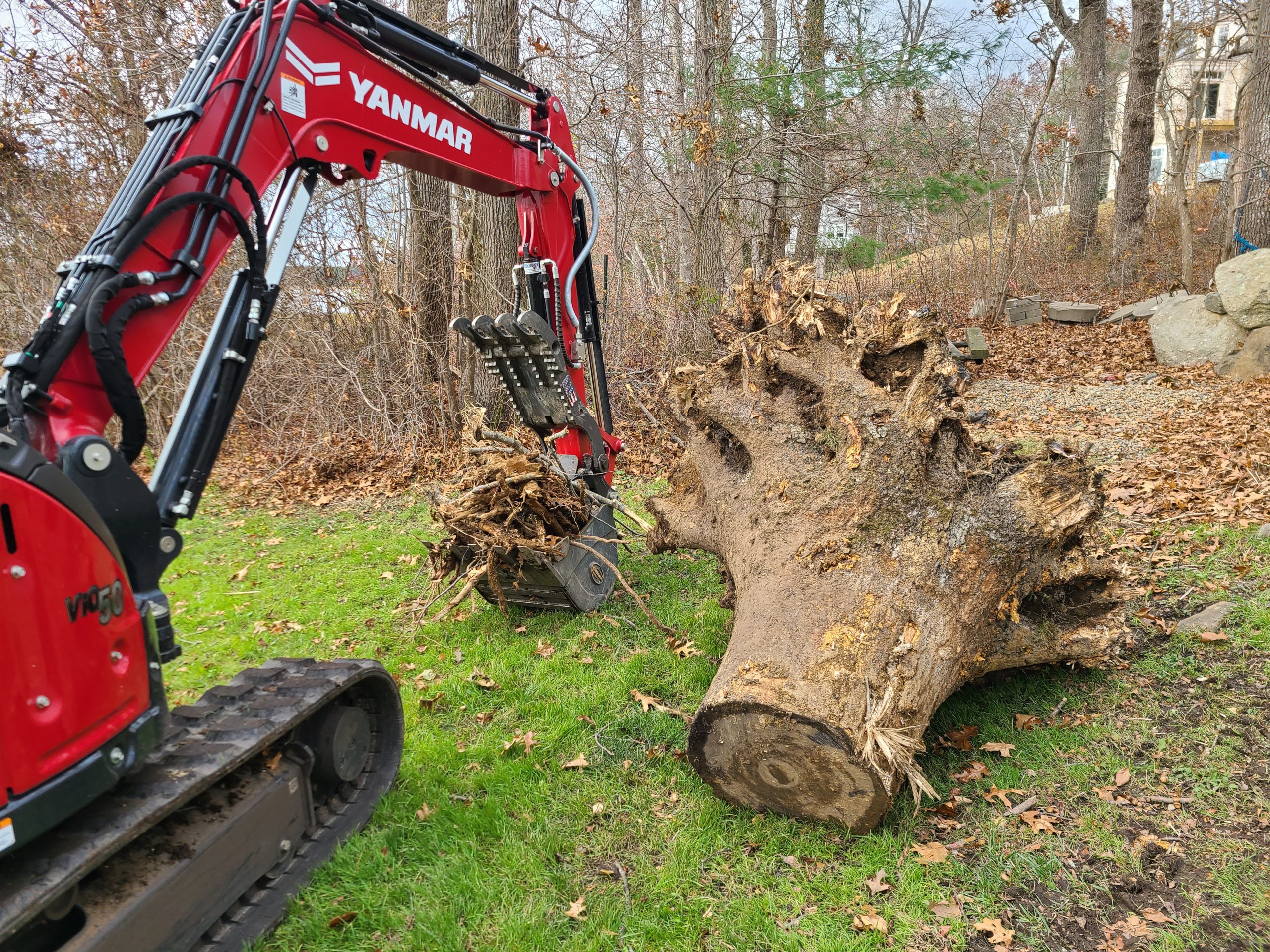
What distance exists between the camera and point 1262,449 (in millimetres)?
6426

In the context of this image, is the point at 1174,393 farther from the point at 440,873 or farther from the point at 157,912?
the point at 157,912

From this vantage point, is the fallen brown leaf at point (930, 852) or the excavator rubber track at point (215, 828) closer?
the excavator rubber track at point (215, 828)

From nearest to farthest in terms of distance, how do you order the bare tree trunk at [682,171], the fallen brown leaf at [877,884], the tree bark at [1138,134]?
1. the fallen brown leaf at [877,884]
2. the bare tree trunk at [682,171]
3. the tree bark at [1138,134]

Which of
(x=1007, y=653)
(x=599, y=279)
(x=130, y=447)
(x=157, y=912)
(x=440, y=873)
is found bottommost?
(x=440, y=873)

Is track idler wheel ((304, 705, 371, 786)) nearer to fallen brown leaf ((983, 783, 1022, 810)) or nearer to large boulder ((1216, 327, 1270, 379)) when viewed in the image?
fallen brown leaf ((983, 783, 1022, 810))

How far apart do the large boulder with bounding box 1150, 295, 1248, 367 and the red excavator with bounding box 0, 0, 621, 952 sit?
986 centimetres

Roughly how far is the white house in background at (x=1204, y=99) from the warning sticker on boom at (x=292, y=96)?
584 inches

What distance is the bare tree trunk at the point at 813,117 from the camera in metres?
9.98

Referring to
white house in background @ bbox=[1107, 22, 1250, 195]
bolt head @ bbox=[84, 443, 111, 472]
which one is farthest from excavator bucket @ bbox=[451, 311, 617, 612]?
white house in background @ bbox=[1107, 22, 1250, 195]

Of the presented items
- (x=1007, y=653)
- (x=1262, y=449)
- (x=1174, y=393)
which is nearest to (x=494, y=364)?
(x=1007, y=653)

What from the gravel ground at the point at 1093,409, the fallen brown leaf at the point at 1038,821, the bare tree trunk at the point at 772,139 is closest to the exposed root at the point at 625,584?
the fallen brown leaf at the point at 1038,821

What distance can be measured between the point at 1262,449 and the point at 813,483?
4981 millimetres

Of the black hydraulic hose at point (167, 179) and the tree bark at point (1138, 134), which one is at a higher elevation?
the tree bark at point (1138, 134)

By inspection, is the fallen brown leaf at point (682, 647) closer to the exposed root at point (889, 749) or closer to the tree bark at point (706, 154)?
the exposed root at point (889, 749)
